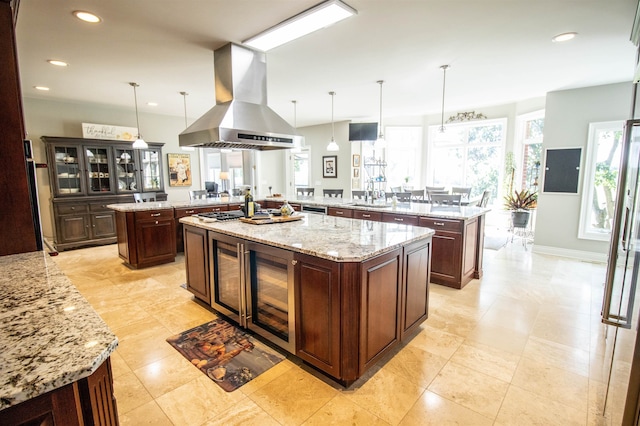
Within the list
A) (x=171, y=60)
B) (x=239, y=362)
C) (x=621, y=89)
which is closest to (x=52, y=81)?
(x=171, y=60)

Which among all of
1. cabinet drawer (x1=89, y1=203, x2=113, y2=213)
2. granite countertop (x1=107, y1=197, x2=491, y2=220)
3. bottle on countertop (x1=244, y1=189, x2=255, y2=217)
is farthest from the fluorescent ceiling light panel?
cabinet drawer (x1=89, y1=203, x2=113, y2=213)

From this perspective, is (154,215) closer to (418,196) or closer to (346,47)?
(346,47)

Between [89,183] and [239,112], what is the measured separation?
445 cm

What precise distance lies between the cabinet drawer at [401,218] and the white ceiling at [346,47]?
1951 mm

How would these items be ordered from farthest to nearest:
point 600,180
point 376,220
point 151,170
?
1. point 151,170
2. point 600,180
3. point 376,220

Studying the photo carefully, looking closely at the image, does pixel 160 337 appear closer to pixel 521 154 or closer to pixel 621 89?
pixel 621 89

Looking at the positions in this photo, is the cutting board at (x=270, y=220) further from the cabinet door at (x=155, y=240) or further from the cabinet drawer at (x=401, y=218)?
the cabinet door at (x=155, y=240)

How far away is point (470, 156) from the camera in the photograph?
7668mm

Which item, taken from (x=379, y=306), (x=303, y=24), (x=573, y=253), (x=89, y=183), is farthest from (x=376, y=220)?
(x=89, y=183)

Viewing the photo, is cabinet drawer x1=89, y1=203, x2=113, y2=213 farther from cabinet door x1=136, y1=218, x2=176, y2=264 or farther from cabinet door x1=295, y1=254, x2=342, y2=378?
cabinet door x1=295, y1=254, x2=342, y2=378

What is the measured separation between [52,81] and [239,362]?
498 cm

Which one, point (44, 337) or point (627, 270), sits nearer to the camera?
point (44, 337)

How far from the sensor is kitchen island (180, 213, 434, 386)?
1.93 meters

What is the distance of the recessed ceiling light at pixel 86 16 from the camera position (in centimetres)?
253
